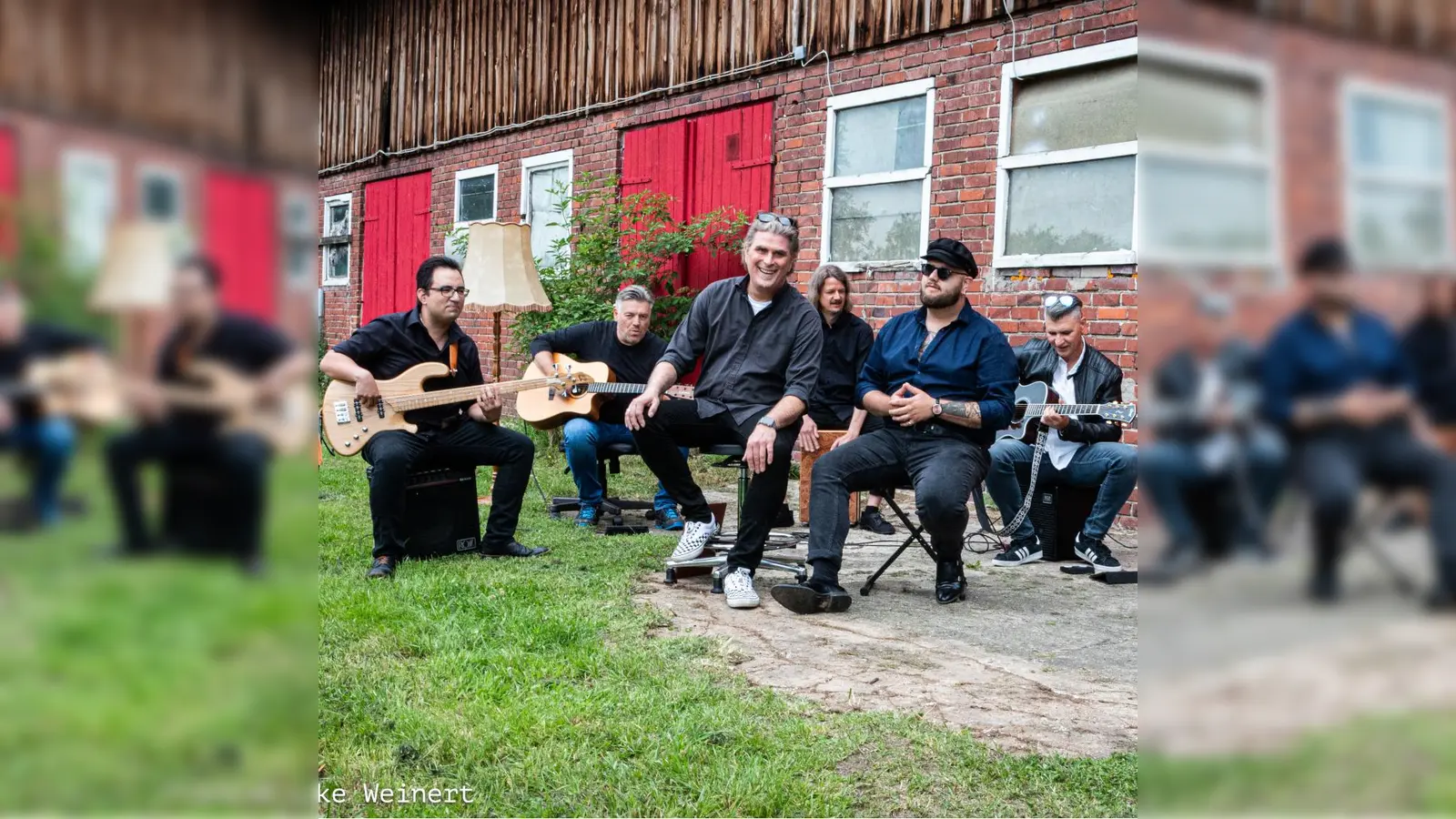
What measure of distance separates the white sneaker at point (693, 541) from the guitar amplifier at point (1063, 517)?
186 cm

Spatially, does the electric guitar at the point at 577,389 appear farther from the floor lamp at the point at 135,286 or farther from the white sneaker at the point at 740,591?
the floor lamp at the point at 135,286

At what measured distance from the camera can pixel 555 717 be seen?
2959mm

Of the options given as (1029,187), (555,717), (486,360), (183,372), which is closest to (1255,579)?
(183,372)

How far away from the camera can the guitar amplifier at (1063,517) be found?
5.77 meters

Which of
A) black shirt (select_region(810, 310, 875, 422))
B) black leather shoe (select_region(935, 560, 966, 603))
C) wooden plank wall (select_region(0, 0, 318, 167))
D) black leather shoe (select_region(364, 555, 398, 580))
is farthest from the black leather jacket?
wooden plank wall (select_region(0, 0, 318, 167))

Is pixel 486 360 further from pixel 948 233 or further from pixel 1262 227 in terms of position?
pixel 1262 227

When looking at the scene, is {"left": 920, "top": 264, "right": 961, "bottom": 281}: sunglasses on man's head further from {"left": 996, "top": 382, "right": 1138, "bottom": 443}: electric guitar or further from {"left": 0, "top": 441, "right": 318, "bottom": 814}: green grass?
{"left": 0, "top": 441, "right": 318, "bottom": 814}: green grass

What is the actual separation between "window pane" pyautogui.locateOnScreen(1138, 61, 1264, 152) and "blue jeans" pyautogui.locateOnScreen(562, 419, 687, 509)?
6143 millimetres

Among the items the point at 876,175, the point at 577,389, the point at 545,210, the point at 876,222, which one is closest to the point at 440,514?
the point at 577,389

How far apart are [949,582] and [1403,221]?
4.56 metres

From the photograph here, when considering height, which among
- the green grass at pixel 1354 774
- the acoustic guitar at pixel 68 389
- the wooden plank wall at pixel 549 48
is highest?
the wooden plank wall at pixel 549 48

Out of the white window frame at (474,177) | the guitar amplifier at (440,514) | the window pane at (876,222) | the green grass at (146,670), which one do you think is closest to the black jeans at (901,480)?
the guitar amplifier at (440,514)

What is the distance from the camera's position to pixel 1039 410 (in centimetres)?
578

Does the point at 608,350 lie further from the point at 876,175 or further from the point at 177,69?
the point at 177,69
